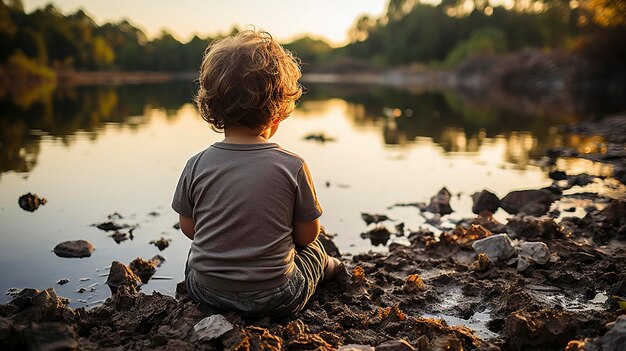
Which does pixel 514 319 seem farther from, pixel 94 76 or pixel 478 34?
pixel 478 34

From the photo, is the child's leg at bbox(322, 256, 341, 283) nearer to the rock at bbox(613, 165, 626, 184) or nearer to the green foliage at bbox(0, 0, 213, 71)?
the rock at bbox(613, 165, 626, 184)

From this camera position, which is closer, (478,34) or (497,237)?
(497,237)

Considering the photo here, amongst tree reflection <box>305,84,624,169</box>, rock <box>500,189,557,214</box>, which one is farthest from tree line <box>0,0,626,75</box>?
rock <box>500,189,557,214</box>

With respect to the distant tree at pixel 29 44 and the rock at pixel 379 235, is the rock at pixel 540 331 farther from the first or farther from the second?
the distant tree at pixel 29 44

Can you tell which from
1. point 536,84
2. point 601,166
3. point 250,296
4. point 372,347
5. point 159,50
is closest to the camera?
point 372,347

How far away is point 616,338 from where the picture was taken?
2289 millimetres

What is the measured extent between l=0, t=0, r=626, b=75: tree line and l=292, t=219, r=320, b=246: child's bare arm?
17.1 meters

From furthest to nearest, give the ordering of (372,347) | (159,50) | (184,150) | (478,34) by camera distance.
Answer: (159,50)
(478,34)
(184,150)
(372,347)

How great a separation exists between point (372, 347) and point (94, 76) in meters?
62.5

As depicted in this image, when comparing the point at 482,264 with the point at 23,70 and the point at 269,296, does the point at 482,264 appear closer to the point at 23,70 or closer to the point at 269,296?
the point at 269,296

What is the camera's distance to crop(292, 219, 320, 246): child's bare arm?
9.50 feet

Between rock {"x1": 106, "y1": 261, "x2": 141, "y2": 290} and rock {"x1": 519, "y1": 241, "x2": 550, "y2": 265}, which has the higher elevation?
rock {"x1": 106, "y1": 261, "x2": 141, "y2": 290}

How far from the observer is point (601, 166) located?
8133 mm

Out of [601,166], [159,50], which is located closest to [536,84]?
[601,166]
